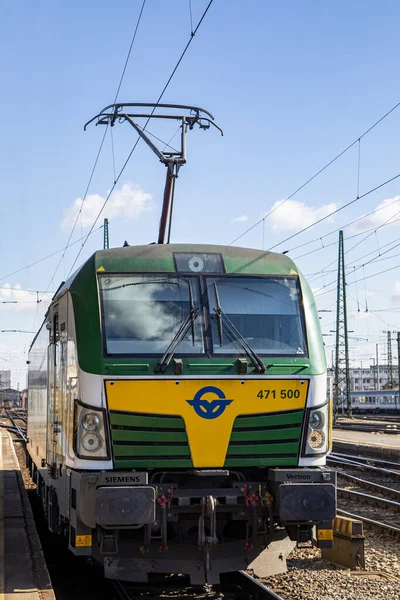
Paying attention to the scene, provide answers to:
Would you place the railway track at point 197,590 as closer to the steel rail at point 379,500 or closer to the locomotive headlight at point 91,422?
the locomotive headlight at point 91,422

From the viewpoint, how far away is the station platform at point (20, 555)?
7801mm

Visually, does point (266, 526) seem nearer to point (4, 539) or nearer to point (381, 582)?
point (381, 582)

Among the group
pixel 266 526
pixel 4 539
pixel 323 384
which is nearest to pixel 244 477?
pixel 266 526

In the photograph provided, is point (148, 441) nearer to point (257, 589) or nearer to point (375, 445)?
point (257, 589)

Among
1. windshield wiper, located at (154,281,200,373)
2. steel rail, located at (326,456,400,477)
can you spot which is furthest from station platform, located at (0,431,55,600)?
steel rail, located at (326,456,400,477)

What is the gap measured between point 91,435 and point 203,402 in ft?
3.48

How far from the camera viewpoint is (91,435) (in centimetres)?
752

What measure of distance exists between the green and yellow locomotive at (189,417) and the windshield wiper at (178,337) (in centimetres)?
1

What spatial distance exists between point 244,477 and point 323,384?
1.18 meters

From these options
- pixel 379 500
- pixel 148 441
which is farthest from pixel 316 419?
pixel 379 500

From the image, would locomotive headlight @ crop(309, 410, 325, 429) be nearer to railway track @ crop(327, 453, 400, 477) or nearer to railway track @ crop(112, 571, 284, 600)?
railway track @ crop(112, 571, 284, 600)

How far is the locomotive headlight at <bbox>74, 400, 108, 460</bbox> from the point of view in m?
7.52

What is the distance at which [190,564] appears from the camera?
7.56 metres

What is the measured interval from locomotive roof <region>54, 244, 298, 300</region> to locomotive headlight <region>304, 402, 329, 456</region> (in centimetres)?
150
